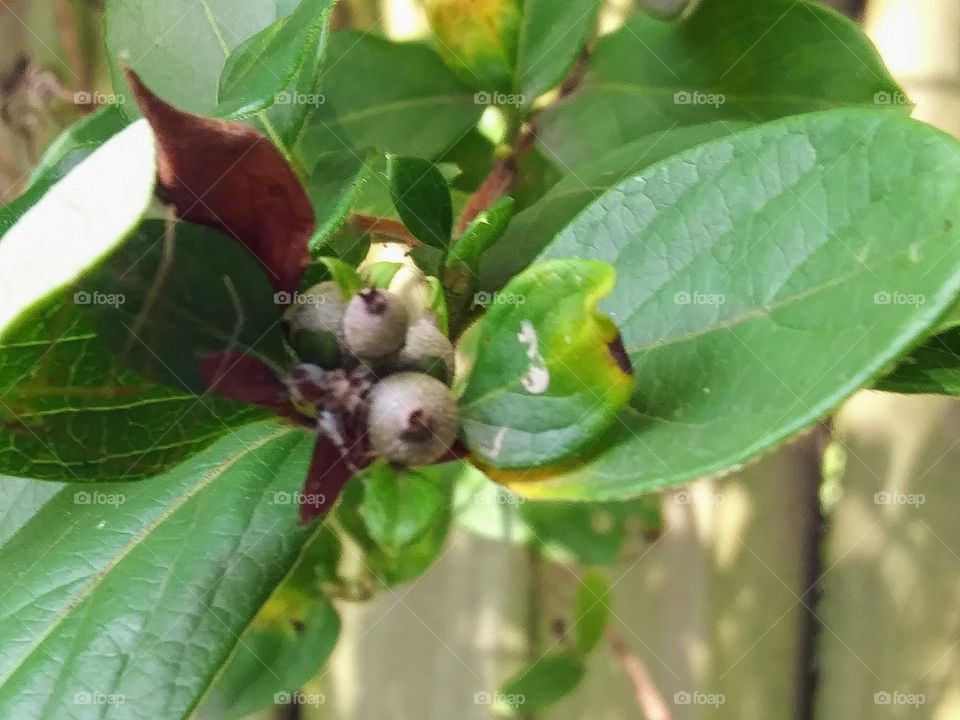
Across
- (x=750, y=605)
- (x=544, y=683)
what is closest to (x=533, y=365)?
(x=544, y=683)

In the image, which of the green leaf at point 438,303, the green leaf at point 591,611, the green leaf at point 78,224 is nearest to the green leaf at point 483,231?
the green leaf at point 438,303

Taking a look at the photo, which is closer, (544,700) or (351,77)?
(351,77)

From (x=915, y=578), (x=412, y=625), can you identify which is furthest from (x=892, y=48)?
(x=412, y=625)

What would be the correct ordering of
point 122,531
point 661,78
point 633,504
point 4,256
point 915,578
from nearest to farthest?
1. point 4,256
2. point 122,531
3. point 661,78
4. point 633,504
5. point 915,578

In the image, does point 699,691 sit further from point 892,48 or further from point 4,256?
point 4,256

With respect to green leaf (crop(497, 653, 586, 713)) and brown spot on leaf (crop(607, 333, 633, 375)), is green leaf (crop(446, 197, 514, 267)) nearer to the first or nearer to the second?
brown spot on leaf (crop(607, 333, 633, 375))

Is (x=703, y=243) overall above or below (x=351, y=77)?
below

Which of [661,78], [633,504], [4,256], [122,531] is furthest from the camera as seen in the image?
[633,504]
